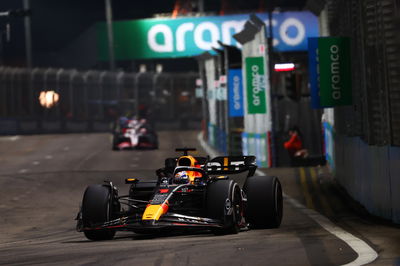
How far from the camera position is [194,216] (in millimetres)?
14281

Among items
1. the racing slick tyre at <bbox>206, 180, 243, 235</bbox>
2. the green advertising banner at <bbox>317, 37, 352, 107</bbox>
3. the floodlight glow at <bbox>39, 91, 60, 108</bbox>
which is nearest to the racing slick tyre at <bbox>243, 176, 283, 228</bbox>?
the racing slick tyre at <bbox>206, 180, 243, 235</bbox>

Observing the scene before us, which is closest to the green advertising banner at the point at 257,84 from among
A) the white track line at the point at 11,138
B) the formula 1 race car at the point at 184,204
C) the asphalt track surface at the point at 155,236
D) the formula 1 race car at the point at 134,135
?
the asphalt track surface at the point at 155,236

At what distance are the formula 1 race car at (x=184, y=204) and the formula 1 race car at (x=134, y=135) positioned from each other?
29049 millimetres

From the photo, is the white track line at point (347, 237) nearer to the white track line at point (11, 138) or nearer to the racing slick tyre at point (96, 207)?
the racing slick tyre at point (96, 207)

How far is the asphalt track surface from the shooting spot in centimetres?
1129

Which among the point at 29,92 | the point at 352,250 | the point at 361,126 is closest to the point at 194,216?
the point at 352,250

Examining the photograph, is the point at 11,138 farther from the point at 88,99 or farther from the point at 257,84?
the point at 257,84

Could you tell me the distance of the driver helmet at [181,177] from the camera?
597 inches

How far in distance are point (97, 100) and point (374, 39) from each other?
5599 cm

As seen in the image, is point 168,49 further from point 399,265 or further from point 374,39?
point 399,265

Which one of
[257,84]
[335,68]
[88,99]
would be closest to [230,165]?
[335,68]

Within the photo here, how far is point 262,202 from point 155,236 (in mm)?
1591

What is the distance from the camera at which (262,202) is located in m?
15.0

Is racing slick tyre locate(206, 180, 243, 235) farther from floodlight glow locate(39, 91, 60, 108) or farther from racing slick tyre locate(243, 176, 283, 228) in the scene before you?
floodlight glow locate(39, 91, 60, 108)
